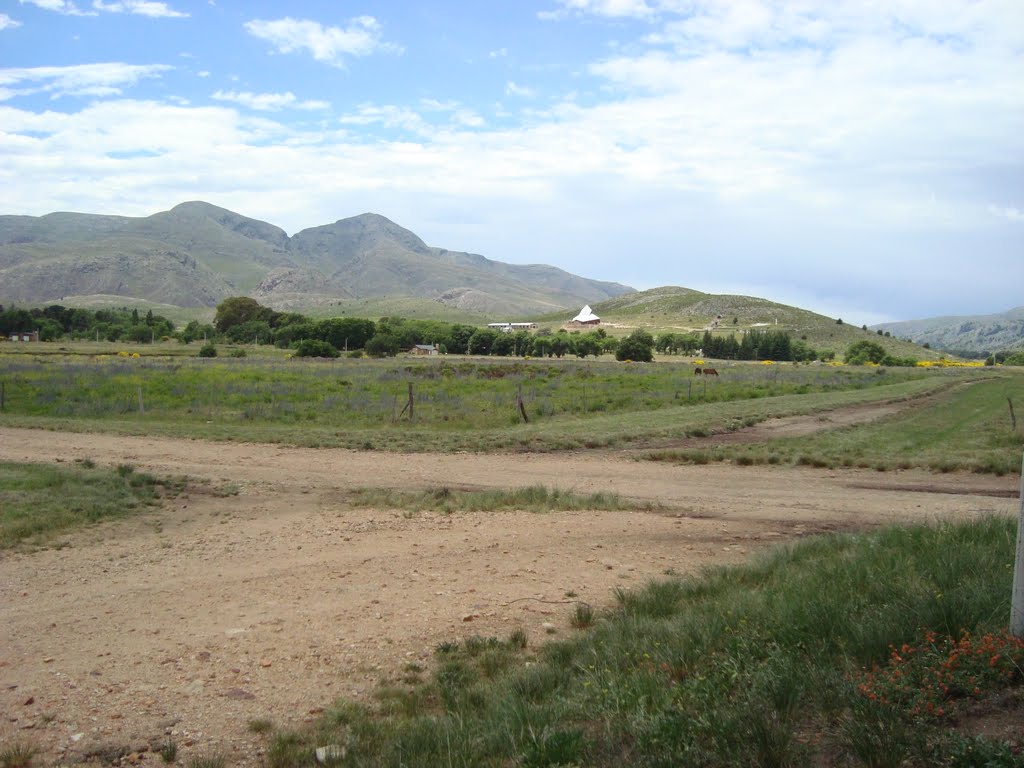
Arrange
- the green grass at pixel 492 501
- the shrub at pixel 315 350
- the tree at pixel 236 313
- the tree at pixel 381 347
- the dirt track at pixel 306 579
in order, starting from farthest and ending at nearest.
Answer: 1. the tree at pixel 236 313
2. the tree at pixel 381 347
3. the shrub at pixel 315 350
4. the green grass at pixel 492 501
5. the dirt track at pixel 306 579

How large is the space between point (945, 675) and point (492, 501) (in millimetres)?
9590

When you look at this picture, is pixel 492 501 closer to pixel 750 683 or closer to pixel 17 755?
pixel 17 755

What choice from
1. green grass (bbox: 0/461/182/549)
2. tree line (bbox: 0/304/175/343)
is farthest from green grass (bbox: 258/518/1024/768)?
tree line (bbox: 0/304/175/343)

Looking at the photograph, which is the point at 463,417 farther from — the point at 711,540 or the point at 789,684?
the point at 789,684

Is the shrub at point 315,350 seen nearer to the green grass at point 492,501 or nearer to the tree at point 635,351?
the tree at point 635,351

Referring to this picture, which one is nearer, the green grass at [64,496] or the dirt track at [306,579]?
the dirt track at [306,579]

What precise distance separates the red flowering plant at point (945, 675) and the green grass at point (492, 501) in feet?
28.1

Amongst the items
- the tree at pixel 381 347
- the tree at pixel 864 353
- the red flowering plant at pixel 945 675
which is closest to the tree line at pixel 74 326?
the tree at pixel 381 347

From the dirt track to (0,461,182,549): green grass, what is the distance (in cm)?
54

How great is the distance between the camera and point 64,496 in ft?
42.8

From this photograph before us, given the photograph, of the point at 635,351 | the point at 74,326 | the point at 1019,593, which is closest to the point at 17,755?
the point at 1019,593

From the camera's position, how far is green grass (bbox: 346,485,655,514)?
1311 centimetres

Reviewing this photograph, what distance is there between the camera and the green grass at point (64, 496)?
36.8 ft

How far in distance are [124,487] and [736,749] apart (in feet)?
43.1
